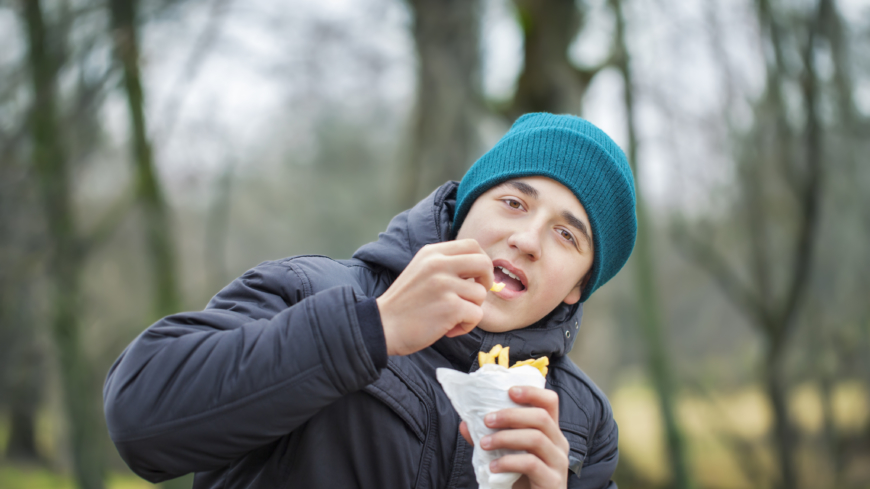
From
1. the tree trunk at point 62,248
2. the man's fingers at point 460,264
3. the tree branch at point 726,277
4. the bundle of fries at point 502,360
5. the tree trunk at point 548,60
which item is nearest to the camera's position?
the man's fingers at point 460,264

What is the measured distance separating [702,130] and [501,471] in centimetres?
695

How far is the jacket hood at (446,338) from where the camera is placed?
5.33ft

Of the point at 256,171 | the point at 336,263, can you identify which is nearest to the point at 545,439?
the point at 336,263

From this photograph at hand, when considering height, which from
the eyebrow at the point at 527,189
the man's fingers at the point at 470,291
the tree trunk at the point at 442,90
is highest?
the tree trunk at the point at 442,90

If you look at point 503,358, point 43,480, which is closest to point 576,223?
point 503,358

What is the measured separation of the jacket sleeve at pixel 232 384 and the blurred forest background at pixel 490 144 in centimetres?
457

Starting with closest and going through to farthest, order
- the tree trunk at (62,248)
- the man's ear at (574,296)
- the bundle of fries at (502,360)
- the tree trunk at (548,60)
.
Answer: the bundle of fries at (502,360), the man's ear at (574,296), the tree trunk at (62,248), the tree trunk at (548,60)

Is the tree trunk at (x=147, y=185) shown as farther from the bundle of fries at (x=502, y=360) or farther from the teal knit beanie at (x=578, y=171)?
the bundle of fries at (x=502, y=360)

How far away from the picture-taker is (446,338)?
162 centimetres

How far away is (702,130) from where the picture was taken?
23.9ft

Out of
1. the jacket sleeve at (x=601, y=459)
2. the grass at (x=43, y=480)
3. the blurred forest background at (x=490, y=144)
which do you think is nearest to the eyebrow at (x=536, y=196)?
the jacket sleeve at (x=601, y=459)

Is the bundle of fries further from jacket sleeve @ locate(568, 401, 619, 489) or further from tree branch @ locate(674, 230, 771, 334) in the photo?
tree branch @ locate(674, 230, 771, 334)

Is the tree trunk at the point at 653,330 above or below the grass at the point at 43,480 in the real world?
above

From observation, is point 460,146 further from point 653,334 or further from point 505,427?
point 505,427
